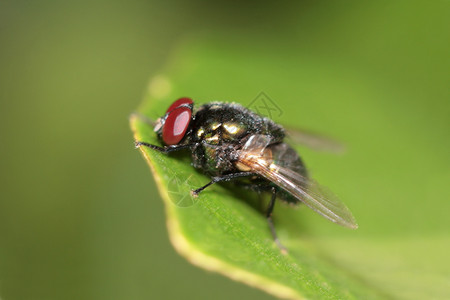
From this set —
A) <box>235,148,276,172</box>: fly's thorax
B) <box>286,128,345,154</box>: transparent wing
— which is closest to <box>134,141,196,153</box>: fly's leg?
<box>235,148,276,172</box>: fly's thorax

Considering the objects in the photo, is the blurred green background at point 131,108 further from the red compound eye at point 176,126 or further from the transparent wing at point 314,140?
the red compound eye at point 176,126

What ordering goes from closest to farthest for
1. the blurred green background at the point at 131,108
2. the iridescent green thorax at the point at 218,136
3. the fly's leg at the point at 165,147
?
1. the fly's leg at the point at 165,147
2. the iridescent green thorax at the point at 218,136
3. the blurred green background at the point at 131,108

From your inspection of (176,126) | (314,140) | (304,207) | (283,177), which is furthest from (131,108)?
(283,177)

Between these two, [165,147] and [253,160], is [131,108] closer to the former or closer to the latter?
[165,147]

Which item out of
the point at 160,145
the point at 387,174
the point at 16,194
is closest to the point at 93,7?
the point at 16,194

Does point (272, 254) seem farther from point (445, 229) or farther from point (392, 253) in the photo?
point (445, 229)

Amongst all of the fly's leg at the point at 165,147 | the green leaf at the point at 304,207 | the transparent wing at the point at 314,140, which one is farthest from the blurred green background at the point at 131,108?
the fly's leg at the point at 165,147
